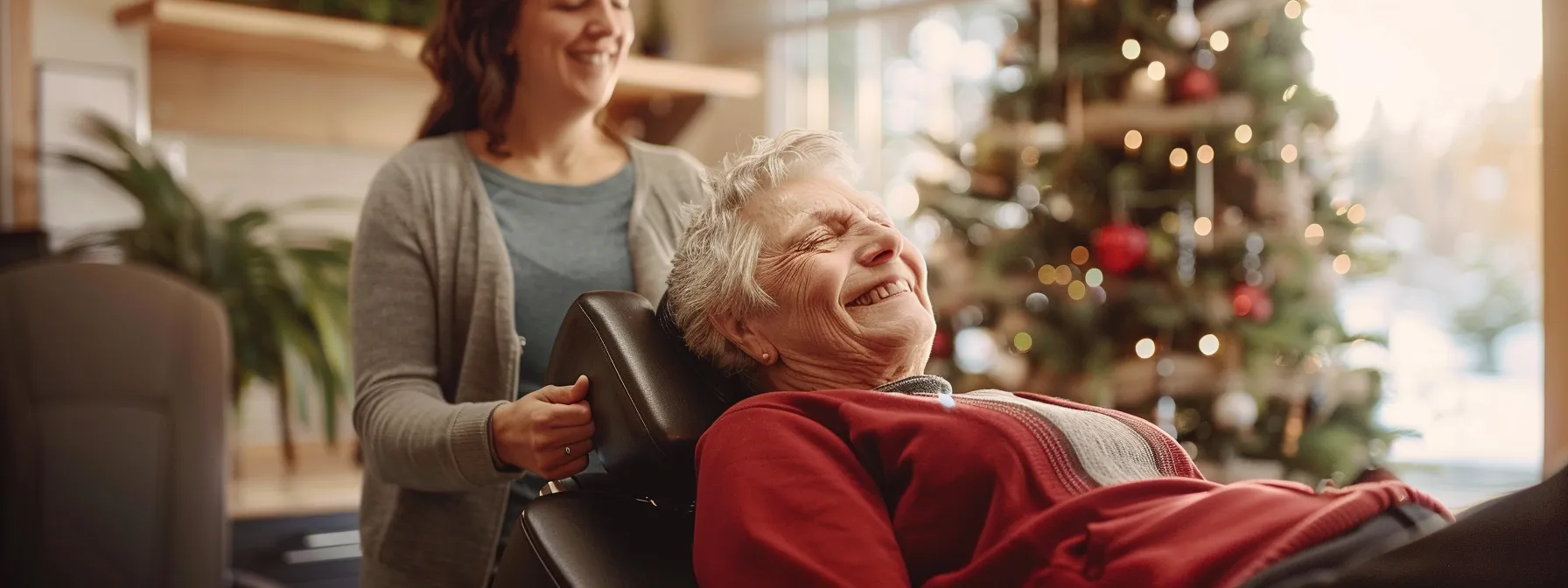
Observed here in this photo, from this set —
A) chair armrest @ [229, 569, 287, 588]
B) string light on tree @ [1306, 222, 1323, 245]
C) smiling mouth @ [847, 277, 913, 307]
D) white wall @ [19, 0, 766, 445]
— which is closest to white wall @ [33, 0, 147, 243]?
white wall @ [19, 0, 766, 445]

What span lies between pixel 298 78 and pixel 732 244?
3263 mm

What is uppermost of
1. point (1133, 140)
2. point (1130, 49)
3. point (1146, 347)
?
point (1130, 49)

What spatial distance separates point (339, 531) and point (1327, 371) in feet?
8.19

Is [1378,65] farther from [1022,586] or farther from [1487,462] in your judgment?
[1022,586]

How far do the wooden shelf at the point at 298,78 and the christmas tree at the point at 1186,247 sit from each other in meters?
1.34

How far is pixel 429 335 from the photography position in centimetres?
150

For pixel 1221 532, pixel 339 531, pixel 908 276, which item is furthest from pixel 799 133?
pixel 339 531

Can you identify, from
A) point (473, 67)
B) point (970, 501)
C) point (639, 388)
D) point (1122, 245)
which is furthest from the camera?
point (1122, 245)

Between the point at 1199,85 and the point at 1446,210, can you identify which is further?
the point at 1446,210

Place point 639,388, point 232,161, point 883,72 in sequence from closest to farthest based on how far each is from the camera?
point 639,388 < point 232,161 < point 883,72

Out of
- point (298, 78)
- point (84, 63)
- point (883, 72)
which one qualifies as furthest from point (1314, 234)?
point (84, 63)

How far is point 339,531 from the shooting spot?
3359 millimetres

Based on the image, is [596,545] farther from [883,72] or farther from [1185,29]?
[883,72]

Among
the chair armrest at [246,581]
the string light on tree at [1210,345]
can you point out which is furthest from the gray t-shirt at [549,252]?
the string light on tree at [1210,345]
